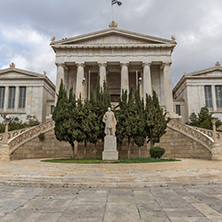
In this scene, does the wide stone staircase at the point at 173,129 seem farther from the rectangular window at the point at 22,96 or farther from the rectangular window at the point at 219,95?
the rectangular window at the point at 219,95

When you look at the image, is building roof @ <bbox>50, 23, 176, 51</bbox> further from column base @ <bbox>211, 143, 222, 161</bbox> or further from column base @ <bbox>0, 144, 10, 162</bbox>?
column base @ <bbox>0, 144, 10, 162</bbox>

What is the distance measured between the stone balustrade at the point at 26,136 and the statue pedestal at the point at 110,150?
29.3ft

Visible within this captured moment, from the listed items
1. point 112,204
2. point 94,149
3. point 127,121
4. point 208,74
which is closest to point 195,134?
point 127,121

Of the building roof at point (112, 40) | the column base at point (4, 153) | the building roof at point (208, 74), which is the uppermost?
the building roof at point (112, 40)

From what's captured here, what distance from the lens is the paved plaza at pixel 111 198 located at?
14.6 feet

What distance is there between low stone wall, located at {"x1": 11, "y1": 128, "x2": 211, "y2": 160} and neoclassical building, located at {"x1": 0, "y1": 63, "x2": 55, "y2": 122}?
18621 millimetres

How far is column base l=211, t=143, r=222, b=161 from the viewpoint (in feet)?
55.5

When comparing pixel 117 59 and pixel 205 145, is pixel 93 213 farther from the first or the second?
pixel 117 59

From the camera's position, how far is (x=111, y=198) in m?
5.80

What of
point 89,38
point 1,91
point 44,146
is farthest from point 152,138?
point 1,91

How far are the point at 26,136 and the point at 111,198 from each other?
1747 centimetres

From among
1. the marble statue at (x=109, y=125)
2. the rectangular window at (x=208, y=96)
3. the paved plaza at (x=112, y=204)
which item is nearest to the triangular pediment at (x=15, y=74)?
the marble statue at (x=109, y=125)

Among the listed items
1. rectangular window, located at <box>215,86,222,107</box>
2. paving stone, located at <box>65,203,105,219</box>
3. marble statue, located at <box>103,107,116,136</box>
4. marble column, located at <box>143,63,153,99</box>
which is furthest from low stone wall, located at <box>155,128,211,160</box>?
rectangular window, located at <box>215,86,222,107</box>

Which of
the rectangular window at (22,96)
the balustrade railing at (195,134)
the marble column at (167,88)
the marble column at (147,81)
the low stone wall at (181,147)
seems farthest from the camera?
the rectangular window at (22,96)
